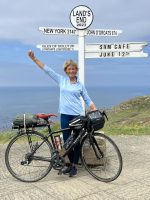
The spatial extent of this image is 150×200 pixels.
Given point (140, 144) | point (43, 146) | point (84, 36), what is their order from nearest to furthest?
1. point (43, 146)
2. point (84, 36)
3. point (140, 144)

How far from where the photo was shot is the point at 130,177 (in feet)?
21.9

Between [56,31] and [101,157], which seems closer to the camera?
[101,157]

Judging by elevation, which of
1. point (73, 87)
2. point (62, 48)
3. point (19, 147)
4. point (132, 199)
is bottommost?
point (132, 199)

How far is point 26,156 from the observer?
21.9ft

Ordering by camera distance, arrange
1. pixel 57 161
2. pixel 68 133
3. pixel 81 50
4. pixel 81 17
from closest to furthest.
A: 1. pixel 57 161
2. pixel 68 133
3. pixel 81 17
4. pixel 81 50

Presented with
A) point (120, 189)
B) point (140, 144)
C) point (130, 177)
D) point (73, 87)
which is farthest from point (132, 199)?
point (140, 144)

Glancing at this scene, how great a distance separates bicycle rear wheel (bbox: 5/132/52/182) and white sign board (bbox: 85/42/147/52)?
247 cm

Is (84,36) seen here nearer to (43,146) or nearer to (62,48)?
(62,48)

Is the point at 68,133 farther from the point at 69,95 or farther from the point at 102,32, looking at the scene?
the point at 102,32

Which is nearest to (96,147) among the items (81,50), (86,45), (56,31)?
(81,50)

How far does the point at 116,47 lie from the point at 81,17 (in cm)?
95

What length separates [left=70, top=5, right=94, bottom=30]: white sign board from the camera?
791 centimetres

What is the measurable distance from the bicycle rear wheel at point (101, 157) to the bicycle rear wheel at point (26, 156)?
64 cm

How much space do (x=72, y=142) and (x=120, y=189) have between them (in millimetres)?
1122
